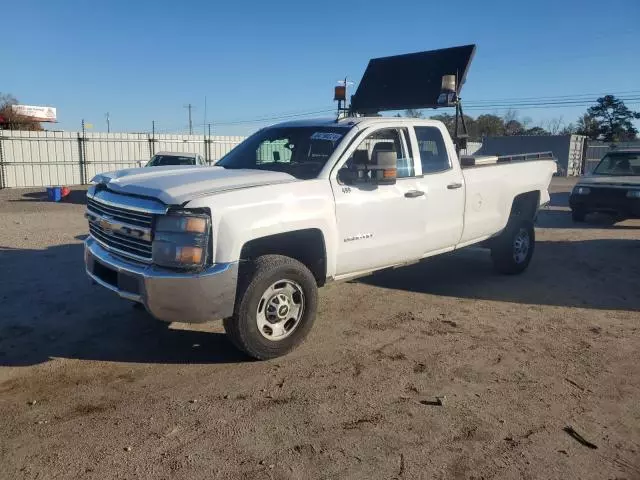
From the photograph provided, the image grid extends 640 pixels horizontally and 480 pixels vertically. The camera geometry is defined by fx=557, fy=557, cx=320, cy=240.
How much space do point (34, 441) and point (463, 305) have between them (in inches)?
174

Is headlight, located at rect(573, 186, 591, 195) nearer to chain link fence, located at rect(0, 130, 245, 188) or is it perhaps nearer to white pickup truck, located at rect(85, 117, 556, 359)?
white pickup truck, located at rect(85, 117, 556, 359)

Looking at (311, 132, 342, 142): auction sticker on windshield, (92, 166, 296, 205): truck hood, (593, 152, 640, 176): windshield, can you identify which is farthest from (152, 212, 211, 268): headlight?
(593, 152, 640, 176): windshield

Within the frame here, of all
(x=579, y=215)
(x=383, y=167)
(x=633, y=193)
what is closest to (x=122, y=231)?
(x=383, y=167)

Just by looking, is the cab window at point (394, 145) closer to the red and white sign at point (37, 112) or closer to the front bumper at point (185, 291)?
the front bumper at point (185, 291)

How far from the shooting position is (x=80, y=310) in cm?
580

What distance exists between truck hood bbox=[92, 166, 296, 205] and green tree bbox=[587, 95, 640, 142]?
54455 millimetres

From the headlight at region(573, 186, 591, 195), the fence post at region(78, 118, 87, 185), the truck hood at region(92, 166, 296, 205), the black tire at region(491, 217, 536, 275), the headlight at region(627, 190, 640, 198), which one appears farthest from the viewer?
the fence post at region(78, 118, 87, 185)

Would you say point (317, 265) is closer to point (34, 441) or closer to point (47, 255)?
point (34, 441)

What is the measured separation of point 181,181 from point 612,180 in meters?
11.0

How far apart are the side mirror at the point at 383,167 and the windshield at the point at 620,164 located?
981 centimetres

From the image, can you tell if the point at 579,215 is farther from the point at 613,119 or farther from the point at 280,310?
the point at 613,119

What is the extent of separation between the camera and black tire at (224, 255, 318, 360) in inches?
166

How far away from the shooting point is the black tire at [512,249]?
24.2ft

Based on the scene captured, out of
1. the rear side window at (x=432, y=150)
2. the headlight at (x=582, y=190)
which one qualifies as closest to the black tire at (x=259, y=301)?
the rear side window at (x=432, y=150)
